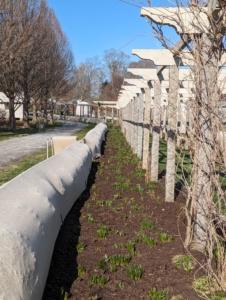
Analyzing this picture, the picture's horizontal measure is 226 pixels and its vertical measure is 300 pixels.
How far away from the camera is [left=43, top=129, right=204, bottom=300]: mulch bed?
374 centimetres

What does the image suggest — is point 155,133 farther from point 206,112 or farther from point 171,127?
point 206,112

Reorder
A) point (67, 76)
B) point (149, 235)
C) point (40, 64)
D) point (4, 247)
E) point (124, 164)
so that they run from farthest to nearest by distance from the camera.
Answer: point (67, 76) → point (40, 64) → point (124, 164) → point (149, 235) → point (4, 247)

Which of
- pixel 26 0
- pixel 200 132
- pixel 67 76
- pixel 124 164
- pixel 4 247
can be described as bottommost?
pixel 124 164

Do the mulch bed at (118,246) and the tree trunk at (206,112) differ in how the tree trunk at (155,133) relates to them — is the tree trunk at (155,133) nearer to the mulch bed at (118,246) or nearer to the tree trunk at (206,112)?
the mulch bed at (118,246)

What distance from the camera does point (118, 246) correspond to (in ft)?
15.6

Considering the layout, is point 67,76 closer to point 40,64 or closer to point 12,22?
point 40,64

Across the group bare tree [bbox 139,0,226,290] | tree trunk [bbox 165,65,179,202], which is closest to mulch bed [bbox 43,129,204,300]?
tree trunk [bbox 165,65,179,202]

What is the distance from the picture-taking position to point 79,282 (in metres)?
3.84

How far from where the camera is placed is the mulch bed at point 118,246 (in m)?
3.74

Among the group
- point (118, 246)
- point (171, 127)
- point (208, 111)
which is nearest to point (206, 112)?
point (208, 111)

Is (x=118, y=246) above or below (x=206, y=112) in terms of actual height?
below

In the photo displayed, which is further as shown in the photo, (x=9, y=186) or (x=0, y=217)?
(x=9, y=186)

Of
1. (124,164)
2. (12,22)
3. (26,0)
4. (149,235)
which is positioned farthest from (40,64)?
(149,235)

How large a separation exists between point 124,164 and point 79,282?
8441mm
